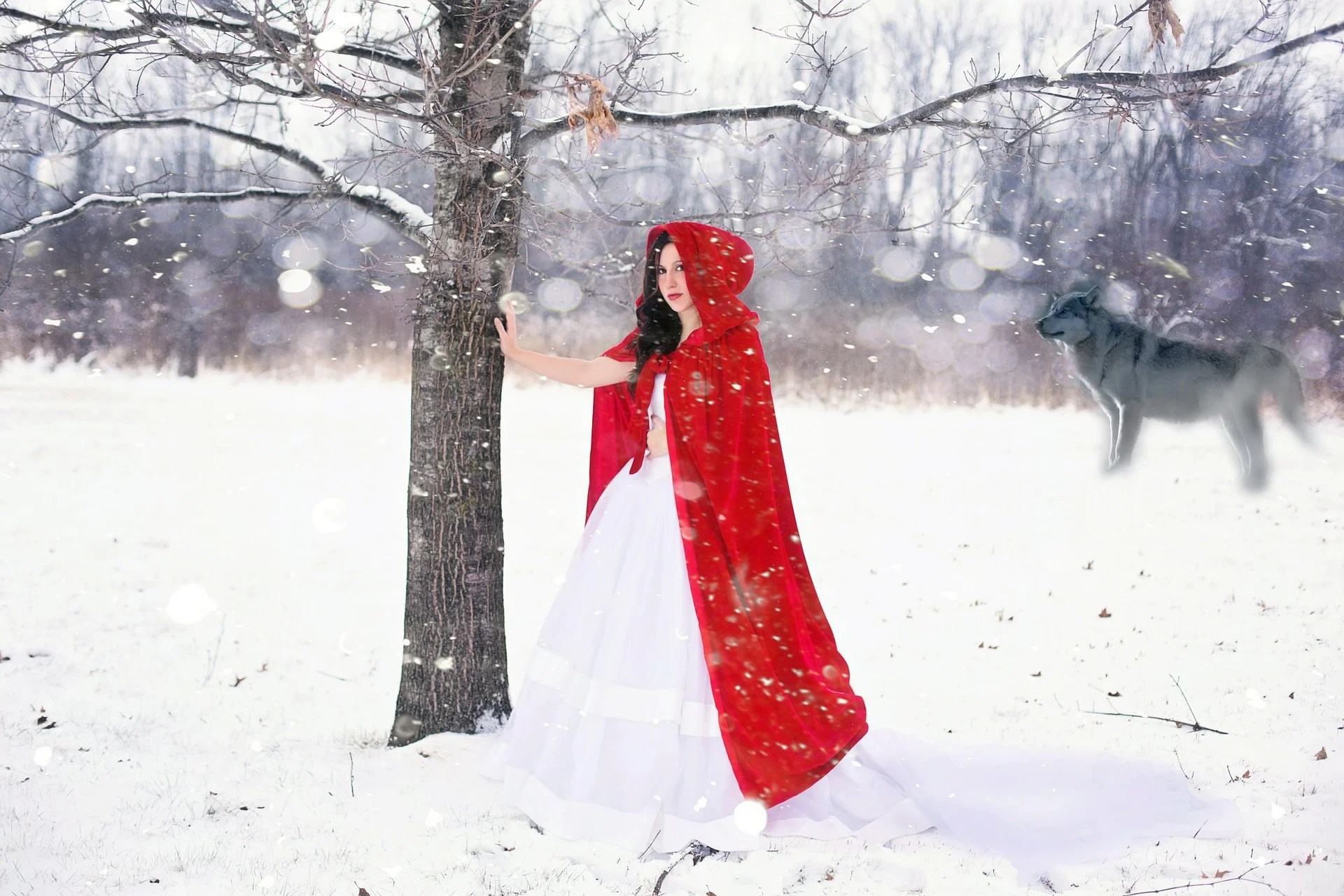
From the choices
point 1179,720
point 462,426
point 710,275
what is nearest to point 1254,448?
point 1179,720

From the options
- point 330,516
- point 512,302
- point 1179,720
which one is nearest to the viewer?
point 512,302

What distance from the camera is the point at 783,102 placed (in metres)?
4.26

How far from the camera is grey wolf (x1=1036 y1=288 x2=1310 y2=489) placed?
335 inches

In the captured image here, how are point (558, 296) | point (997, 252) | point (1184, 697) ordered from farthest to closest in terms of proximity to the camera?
1. point (997, 252)
2. point (558, 296)
3. point (1184, 697)

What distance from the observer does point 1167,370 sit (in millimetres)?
8664

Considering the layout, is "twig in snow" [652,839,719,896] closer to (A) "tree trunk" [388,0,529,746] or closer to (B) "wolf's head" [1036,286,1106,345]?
(A) "tree trunk" [388,0,529,746]

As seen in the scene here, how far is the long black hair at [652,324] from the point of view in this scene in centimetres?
367

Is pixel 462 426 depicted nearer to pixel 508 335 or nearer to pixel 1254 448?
pixel 508 335

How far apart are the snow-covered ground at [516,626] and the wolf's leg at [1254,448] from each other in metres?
0.22

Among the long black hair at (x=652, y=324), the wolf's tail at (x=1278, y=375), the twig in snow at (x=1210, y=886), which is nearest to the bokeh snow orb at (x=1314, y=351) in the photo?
the wolf's tail at (x=1278, y=375)

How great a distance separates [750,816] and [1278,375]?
8281 millimetres

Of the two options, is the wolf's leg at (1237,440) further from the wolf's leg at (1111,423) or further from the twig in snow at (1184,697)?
the twig in snow at (1184,697)

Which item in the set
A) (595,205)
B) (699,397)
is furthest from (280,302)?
(699,397)

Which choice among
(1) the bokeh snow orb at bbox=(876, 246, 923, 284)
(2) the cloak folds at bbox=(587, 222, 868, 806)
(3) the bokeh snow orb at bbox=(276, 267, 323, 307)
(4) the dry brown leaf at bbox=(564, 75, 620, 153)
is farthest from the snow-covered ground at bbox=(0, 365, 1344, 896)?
(4) the dry brown leaf at bbox=(564, 75, 620, 153)
